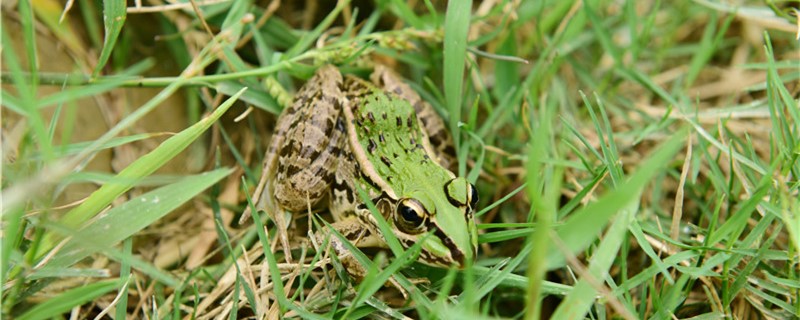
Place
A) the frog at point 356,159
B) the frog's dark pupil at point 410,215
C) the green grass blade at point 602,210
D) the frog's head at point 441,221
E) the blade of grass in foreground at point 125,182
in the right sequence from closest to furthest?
the green grass blade at point 602,210 → the blade of grass in foreground at point 125,182 → the frog's head at point 441,221 → the frog's dark pupil at point 410,215 → the frog at point 356,159

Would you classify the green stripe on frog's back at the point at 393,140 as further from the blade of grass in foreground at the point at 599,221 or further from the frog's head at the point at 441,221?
the blade of grass in foreground at the point at 599,221

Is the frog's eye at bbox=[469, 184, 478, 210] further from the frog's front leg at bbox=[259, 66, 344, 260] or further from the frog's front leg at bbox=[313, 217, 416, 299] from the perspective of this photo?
the frog's front leg at bbox=[259, 66, 344, 260]

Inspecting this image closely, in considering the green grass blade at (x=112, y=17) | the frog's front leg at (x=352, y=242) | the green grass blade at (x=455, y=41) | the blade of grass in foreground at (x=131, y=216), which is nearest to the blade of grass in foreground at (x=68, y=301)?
the blade of grass in foreground at (x=131, y=216)

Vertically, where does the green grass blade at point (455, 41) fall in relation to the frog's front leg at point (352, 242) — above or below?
above

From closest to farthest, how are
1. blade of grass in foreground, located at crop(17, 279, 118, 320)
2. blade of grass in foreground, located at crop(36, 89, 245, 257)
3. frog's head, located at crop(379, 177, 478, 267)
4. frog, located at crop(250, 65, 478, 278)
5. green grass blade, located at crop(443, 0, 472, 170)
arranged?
blade of grass in foreground, located at crop(17, 279, 118, 320) → blade of grass in foreground, located at crop(36, 89, 245, 257) → frog's head, located at crop(379, 177, 478, 267) → frog, located at crop(250, 65, 478, 278) → green grass blade, located at crop(443, 0, 472, 170)

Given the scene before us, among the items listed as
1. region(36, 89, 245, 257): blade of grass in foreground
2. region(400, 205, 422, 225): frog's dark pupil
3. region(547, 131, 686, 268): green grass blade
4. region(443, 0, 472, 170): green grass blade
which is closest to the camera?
region(547, 131, 686, 268): green grass blade

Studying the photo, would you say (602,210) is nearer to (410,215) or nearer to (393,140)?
(410,215)

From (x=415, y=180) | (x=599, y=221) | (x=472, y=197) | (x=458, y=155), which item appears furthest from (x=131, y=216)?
(x=599, y=221)

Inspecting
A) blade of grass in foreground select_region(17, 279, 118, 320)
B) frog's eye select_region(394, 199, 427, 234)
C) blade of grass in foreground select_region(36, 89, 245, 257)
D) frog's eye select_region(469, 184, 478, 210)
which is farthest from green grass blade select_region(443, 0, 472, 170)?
blade of grass in foreground select_region(17, 279, 118, 320)

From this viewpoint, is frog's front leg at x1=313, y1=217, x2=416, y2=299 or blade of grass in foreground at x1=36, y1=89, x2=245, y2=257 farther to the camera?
frog's front leg at x1=313, y1=217, x2=416, y2=299
